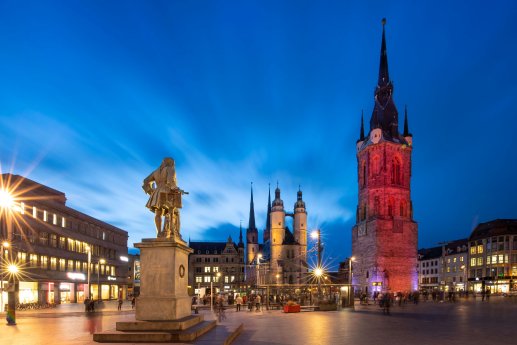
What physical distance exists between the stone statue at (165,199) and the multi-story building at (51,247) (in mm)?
30543

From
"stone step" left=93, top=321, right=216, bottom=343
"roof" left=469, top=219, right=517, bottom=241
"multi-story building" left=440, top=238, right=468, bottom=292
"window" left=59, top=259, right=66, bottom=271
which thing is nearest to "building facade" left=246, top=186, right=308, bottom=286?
"multi-story building" left=440, top=238, right=468, bottom=292

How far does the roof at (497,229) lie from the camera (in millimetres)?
104562

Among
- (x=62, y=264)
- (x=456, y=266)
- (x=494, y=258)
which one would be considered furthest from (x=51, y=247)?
(x=456, y=266)

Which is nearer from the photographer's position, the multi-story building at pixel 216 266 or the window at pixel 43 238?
the window at pixel 43 238

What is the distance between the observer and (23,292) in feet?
172

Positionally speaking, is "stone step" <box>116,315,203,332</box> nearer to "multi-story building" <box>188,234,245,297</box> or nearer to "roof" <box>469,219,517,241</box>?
"roof" <box>469,219,517,241</box>

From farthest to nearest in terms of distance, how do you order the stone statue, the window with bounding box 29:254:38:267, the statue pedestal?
the window with bounding box 29:254:38:267 < the stone statue < the statue pedestal

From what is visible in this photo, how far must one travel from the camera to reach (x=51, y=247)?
5941cm

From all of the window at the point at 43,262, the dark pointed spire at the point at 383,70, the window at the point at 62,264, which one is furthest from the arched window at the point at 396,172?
the window at the point at 43,262

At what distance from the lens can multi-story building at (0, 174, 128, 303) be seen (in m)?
52.2

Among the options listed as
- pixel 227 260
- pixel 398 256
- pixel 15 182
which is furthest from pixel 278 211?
pixel 15 182

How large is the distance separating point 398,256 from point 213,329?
79726 mm

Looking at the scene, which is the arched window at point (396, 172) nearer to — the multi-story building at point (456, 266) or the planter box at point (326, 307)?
the multi-story building at point (456, 266)

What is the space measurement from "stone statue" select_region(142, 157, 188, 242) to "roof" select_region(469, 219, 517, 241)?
103m
